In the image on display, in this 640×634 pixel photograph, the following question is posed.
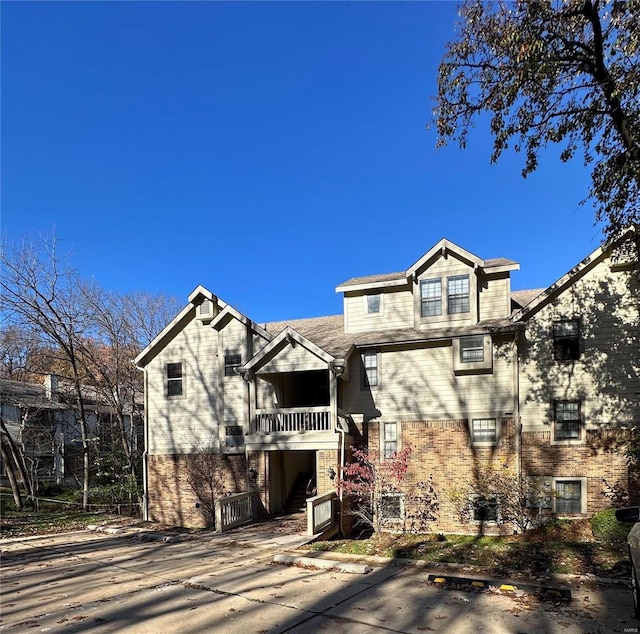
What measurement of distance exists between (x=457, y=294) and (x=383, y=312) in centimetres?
258

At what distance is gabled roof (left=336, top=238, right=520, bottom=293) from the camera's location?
15141mm

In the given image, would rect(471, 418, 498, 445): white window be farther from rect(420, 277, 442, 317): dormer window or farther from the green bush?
rect(420, 277, 442, 317): dormer window

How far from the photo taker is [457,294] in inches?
615

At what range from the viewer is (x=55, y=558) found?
11.7 m

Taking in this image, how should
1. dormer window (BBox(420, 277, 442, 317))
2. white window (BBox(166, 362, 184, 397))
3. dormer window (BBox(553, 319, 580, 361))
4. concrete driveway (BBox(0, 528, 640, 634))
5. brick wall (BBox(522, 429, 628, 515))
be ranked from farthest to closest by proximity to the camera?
white window (BBox(166, 362, 184, 397)), dormer window (BBox(420, 277, 442, 317)), dormer window (BBox(553, 319, 580, 361)), brick wall (BBox(522, 429, 628, 515)), concrete driveway (BBox(0, 528, 640, 634))

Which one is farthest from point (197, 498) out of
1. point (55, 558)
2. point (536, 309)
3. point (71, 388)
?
point (71, 388)

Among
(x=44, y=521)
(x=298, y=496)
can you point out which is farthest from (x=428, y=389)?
(x=44, y=521)

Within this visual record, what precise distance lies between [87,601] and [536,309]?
12.9m

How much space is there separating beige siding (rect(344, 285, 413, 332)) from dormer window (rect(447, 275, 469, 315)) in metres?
1.34

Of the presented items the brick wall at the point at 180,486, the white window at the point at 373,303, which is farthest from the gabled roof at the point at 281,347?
the brick wall at the point at 180,486

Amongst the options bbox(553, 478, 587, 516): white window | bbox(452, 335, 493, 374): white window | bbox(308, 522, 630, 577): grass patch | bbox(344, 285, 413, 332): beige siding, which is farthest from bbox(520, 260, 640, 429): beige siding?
bbox(344, 285, 413, 332): beige siding

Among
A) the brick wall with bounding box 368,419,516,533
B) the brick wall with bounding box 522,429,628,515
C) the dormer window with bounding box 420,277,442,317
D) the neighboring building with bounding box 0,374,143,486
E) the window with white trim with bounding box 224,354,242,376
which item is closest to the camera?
the brick wall with bounding box 522,429,628,515

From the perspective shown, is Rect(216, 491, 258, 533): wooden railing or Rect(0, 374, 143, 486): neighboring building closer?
Rect(216, 491, 258, 533): wooden railing

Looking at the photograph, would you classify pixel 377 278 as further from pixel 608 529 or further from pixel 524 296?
pixel 608 529
